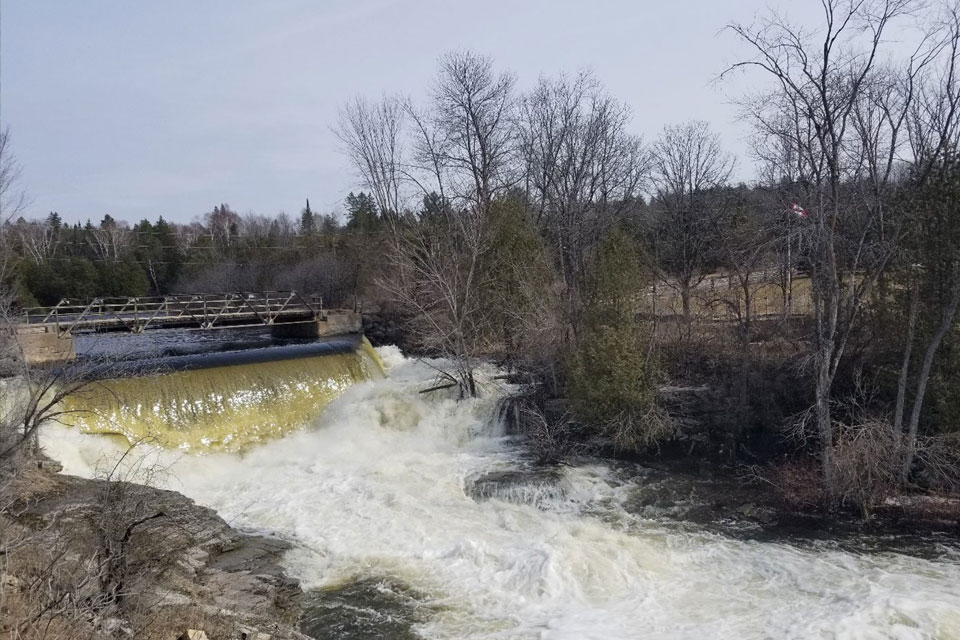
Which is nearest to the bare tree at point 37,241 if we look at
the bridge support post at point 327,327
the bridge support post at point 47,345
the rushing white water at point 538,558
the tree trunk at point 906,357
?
the bridge support post at point 327,327

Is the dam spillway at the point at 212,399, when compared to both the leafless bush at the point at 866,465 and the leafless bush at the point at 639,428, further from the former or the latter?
the leafless bush at the point at 866,465

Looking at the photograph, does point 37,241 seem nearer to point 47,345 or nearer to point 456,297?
point 47,345

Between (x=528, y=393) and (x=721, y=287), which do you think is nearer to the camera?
(x=528, y=393)

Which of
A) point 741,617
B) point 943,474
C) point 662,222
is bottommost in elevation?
point 741,617

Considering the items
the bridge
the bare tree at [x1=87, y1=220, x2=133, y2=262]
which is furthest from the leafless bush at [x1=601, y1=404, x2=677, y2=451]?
the bare tree at [x1=87, y1=220, x2=133, y2=262]

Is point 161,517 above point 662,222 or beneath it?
beneath

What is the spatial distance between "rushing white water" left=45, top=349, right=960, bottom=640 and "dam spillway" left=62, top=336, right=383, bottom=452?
88 centimetres

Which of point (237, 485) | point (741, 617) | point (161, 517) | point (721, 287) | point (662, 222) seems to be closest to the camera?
point (741, 617)

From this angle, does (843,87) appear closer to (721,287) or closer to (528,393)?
(528,393)

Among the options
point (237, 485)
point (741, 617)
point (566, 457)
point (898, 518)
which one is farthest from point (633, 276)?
point (237, 485)

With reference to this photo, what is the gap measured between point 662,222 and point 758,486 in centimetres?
2437

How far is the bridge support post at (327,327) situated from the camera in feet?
94.0

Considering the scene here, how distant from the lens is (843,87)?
11852 millimetres

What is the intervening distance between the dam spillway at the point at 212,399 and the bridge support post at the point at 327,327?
26.5 ft
